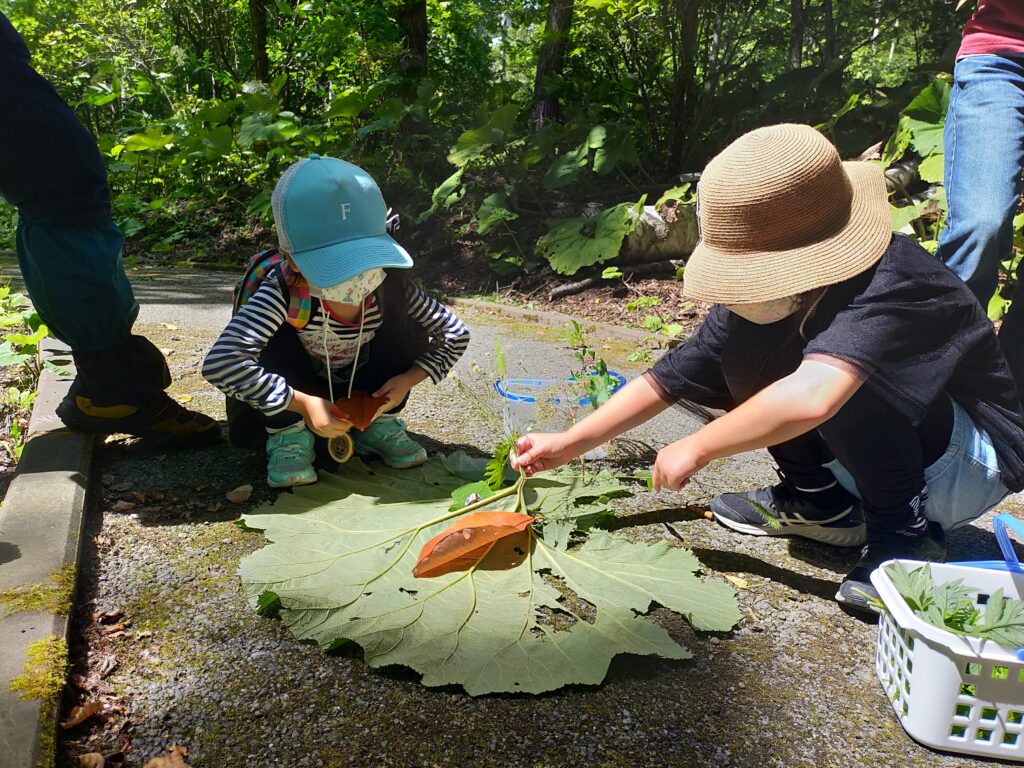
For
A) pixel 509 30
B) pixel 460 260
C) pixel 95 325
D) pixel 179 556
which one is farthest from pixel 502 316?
pixel 509 30

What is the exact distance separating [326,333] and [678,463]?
107 cm

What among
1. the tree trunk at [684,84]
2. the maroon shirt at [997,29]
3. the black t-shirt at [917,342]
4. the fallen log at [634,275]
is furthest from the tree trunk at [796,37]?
the black t-shirt at [917,342]

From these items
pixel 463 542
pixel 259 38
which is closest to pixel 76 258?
pixel 463 542

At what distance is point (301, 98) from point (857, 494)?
933cm

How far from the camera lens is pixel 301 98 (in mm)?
9805

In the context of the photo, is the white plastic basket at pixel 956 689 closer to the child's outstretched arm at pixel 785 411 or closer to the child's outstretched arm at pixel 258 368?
the child's outstretched arm at pixel 785 411

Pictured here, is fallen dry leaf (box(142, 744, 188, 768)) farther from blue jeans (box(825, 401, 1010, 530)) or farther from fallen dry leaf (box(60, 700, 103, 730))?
blue jeans (box(825, 401, 1010, 530))

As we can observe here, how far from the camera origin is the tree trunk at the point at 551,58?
6.36m

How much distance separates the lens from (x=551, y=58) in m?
6.54

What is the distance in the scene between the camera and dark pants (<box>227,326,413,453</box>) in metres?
2.15

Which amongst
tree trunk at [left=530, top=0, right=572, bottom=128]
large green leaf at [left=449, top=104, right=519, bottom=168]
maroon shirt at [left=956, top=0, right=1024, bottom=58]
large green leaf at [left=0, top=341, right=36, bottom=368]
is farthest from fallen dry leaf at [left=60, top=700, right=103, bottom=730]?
tree trunk at [left=530, top=0, right=572, bottom=128]

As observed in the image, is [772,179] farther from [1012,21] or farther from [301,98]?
[301,98]

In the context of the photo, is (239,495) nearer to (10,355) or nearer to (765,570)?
(10,355)

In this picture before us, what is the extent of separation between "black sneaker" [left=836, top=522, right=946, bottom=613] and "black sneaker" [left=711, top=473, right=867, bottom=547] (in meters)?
0.22
